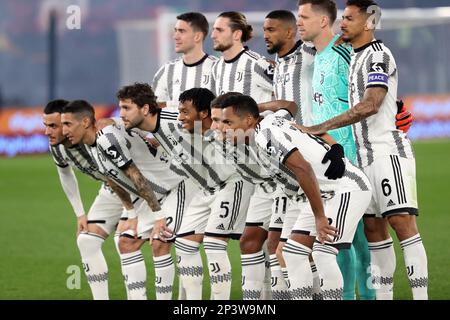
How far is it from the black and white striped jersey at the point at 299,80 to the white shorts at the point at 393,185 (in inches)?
40.9

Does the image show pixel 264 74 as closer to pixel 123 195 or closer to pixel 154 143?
pixel 154 143

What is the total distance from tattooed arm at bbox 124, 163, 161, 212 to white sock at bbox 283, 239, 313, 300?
130cm

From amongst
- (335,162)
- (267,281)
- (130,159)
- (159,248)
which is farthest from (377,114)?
(159,248)

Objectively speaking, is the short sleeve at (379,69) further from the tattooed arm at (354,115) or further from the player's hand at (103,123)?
the player's hand at (103,123)

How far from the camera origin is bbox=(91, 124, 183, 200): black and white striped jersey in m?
8.17

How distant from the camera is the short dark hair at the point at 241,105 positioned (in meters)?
7.45

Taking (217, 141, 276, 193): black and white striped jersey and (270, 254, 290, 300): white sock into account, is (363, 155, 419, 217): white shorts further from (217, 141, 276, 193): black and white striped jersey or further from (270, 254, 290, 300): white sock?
(270, 254, 290, 300): white sock

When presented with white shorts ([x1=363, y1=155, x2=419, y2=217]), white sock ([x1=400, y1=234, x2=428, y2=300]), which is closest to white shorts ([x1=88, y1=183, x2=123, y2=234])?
white shorts ([x1=363, y1=155, x2=419, y2=217])

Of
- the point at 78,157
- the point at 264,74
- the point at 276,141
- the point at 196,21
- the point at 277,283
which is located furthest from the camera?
the point at 196,21

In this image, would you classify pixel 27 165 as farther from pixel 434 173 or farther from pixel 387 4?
pixel 387 4

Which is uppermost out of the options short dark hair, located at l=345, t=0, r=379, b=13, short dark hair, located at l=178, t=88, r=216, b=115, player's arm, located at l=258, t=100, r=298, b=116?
short dark hair, located at l=345, t=0, r=379, b=13

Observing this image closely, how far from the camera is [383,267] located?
7.77m

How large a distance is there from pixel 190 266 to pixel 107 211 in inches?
43.4
